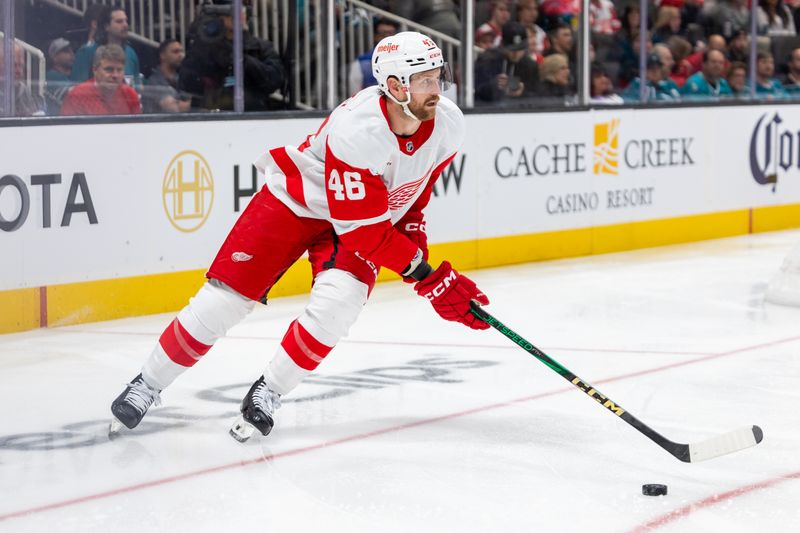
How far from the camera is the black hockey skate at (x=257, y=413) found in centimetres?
326

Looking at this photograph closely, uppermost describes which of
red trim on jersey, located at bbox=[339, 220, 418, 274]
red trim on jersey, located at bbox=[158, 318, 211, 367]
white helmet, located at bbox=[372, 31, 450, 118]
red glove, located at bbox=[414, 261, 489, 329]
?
white helmet, located at bbox=[372, 31, 450, 118]

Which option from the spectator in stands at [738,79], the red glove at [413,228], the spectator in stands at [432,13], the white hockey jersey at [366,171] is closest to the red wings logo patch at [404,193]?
the white hockey jersey at [366,171]

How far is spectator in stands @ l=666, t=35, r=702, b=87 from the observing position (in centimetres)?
791

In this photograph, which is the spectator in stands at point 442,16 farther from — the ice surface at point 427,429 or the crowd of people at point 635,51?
the ice surface at point 427,429

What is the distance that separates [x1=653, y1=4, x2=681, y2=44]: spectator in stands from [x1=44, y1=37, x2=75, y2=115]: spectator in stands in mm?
3812

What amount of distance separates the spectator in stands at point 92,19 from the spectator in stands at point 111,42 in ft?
0.04

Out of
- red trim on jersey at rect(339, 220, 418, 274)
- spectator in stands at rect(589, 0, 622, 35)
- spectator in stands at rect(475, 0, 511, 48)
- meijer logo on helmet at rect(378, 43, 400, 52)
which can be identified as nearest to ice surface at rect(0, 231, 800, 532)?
red trim on jersey at rect(339, 220, 418, 274)

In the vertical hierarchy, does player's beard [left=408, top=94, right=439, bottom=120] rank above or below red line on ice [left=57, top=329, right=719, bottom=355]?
above

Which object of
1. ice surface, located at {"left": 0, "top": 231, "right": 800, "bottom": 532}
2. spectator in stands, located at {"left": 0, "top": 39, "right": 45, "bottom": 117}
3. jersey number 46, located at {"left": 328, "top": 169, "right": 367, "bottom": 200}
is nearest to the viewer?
ice surface, located at {"left": 0, "top": 231, "right": 800, "bottom": 532}

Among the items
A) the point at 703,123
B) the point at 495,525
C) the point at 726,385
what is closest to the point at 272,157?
the point at 495,525

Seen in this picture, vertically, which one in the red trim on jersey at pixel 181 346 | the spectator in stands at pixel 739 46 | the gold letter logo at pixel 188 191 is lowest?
the red trim on jersey at pixel 181 346

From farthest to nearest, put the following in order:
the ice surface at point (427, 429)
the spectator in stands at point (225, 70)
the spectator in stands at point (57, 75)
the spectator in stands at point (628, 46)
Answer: the spectator in stands at point (628, 46), the spectator in stands at point (225, 70), the spectator in stands at point (57, 75), the ice surface at point (427, 429)

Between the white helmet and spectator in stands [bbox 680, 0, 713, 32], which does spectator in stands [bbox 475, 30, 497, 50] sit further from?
the white helmet

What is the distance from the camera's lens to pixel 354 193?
10.2 ft
